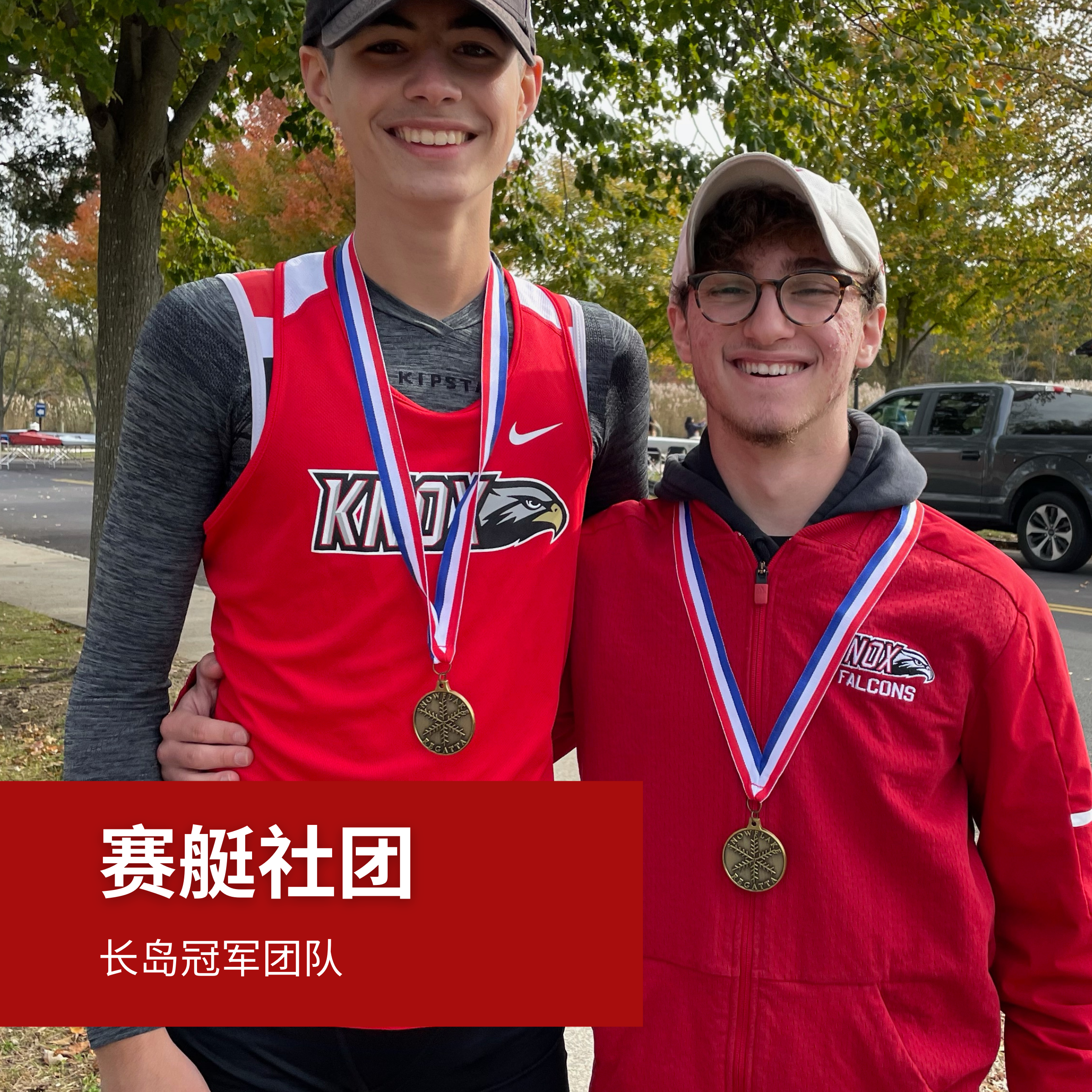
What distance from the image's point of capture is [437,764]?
65.4 inches

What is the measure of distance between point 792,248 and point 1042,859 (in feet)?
3.40

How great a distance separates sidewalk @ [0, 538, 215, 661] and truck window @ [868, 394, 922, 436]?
8646 millimetres

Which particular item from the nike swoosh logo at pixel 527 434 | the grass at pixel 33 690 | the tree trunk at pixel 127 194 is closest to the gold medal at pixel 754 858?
the nike swoosh logo at pixel 527 434

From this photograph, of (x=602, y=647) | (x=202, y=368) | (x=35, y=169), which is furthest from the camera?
(x=35, y=169)

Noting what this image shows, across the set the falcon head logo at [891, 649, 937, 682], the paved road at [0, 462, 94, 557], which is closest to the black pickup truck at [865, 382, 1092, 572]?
the paved road at [0, 462, 94, 557]

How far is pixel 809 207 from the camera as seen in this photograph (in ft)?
6.21

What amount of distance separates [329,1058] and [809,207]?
149 cm

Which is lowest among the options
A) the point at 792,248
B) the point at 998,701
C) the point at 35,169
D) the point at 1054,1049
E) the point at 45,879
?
the point at 1054,1049

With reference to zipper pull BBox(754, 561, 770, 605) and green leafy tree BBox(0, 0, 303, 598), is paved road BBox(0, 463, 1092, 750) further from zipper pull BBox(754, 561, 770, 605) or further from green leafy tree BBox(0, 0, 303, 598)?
green leafy tree BBox(0, 0, 303, 598)

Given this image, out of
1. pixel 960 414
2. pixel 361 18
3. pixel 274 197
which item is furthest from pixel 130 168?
A: pixel 274 197

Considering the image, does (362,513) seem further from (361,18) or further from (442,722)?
(361,18)

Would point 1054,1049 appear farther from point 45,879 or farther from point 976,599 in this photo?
point 45,879

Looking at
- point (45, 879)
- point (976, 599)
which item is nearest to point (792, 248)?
point (976, 599)

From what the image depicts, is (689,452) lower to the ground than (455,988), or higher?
higher
